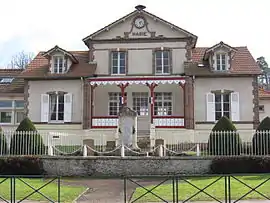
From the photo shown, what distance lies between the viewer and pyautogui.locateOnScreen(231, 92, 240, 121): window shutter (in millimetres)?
27750

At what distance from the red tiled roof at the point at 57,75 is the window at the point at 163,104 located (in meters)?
4.89

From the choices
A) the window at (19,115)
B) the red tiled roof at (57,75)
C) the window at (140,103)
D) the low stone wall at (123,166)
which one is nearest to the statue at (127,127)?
the low stone wall at (123,166)

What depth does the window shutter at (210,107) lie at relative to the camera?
27953 millimetres

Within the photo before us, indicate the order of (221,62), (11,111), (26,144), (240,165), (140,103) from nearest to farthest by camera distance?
(240,165) → (26,144) → (221,62) → (140,103) → (11,111)

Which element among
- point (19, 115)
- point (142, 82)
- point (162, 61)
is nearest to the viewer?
point (142, 82)

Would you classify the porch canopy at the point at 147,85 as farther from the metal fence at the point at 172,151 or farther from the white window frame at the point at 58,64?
the metal fence at the point at 172,151

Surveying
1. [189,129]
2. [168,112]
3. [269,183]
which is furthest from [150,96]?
[269,183]

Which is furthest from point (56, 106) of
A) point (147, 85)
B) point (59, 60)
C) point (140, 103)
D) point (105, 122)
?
point (147, 85)

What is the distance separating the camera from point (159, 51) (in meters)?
29.0

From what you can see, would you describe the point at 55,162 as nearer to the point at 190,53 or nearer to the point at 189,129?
the point at 189,129

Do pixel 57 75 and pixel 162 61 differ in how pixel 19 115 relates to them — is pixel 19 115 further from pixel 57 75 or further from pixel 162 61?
pixel 162 61

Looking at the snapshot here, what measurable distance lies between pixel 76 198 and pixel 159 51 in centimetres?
1730

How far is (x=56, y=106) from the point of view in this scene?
2905 cm

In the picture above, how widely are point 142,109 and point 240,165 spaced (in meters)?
11.5
